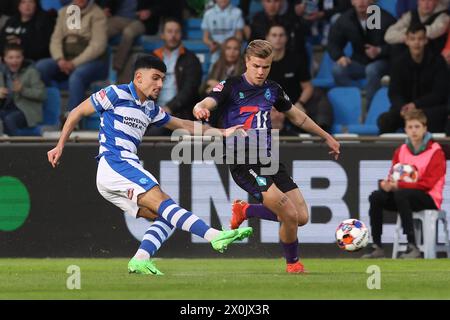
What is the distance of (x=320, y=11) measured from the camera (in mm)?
19703

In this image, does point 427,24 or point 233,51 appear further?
point 427,24

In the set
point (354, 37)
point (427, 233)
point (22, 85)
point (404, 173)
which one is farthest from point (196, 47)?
point (427, 233)

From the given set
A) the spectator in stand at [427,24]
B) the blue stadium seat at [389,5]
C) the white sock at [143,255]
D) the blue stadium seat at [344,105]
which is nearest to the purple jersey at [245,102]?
the white sock at [143,255]

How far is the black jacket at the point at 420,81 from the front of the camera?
57.0 feet

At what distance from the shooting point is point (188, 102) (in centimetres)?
1784

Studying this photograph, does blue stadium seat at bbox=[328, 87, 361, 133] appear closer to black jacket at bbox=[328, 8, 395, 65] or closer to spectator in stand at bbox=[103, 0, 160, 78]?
black jacket at bbox=[328, 8, 395, 65]

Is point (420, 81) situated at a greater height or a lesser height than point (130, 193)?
greater

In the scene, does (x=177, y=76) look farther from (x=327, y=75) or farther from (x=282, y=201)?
(x=282, y=201)

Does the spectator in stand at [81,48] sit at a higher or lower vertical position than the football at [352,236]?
higher

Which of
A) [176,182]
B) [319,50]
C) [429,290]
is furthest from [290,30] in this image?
[429,290]

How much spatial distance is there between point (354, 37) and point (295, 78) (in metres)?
1.16

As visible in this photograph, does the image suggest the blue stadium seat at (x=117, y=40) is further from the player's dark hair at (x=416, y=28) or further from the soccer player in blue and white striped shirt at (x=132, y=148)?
the soccer player in blue and white striped shirt at (x=132, y=148)

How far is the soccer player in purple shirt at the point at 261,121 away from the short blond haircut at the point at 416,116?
3.64 m
